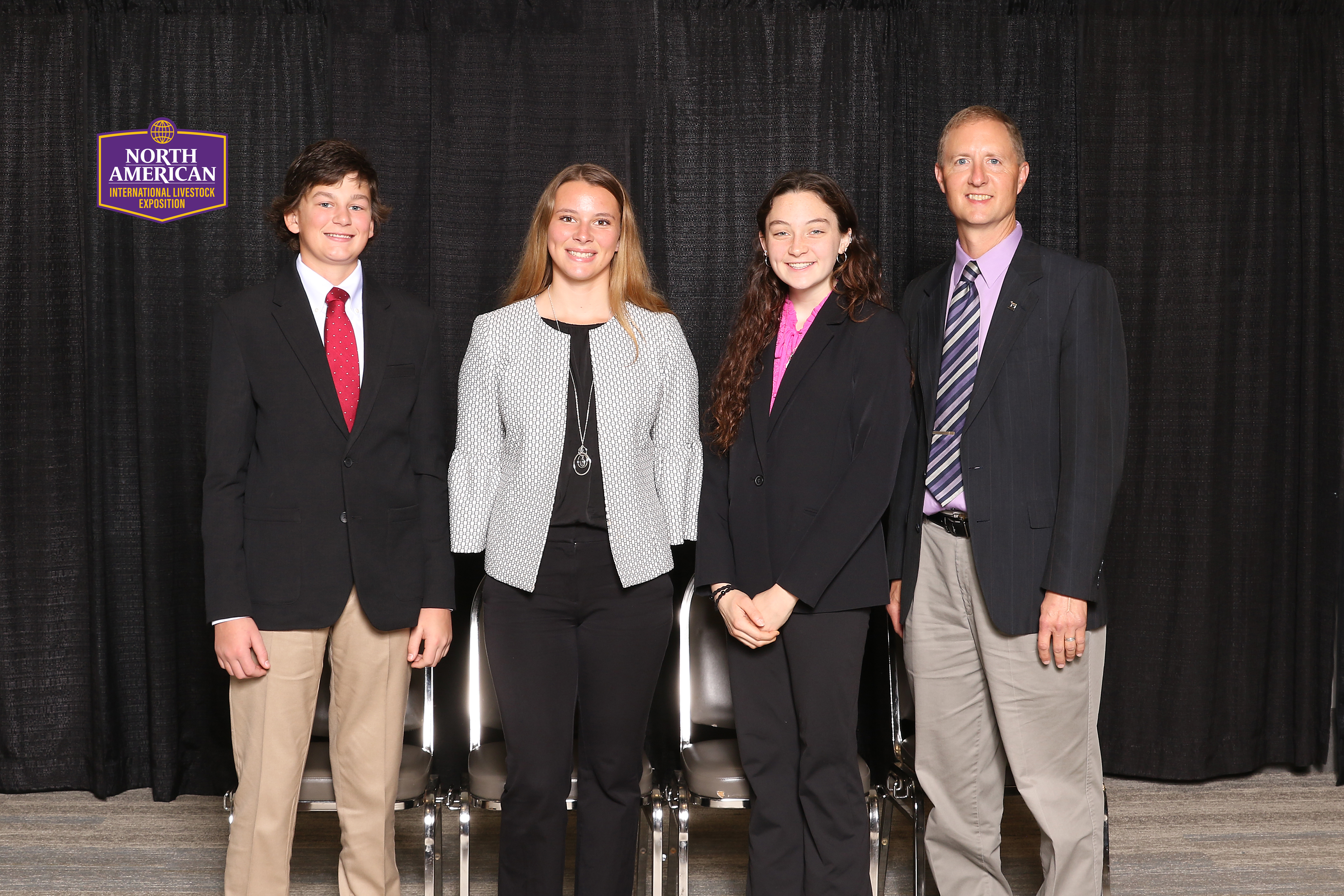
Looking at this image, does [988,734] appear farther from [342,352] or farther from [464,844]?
[342,352]

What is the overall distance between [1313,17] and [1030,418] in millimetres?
→ 2299

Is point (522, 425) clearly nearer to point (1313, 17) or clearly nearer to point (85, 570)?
point (85, 570)

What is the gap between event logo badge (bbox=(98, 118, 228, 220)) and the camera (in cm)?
331

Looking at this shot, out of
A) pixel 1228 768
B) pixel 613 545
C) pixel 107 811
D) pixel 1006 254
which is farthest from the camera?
pixel 1228 768

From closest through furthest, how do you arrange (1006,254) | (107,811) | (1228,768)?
1. (1006,254)
2. (107,811)
3. (1228,768)

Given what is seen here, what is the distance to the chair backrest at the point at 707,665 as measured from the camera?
2.60 metres

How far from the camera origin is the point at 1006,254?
2.30 metres

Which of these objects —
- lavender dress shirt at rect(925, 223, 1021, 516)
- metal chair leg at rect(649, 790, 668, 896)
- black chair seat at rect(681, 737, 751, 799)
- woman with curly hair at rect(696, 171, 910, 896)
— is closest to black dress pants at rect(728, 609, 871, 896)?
woman with curly hair at rect(696, 171, 910, 896)

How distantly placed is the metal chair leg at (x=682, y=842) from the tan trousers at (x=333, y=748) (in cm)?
64

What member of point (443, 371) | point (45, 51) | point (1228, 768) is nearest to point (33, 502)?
point (45, 51)

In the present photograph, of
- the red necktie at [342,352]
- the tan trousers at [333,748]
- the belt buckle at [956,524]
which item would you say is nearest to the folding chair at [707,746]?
the belt buckle at [956,524]

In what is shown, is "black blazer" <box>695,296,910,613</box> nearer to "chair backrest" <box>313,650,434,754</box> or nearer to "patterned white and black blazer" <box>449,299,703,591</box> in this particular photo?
"patterned white and black blazer" <box>449,299,703,591</box>

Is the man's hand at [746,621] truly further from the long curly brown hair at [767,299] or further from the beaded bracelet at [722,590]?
the long curly brown hair at [767,299]

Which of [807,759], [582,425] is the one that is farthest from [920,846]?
[582,425]
